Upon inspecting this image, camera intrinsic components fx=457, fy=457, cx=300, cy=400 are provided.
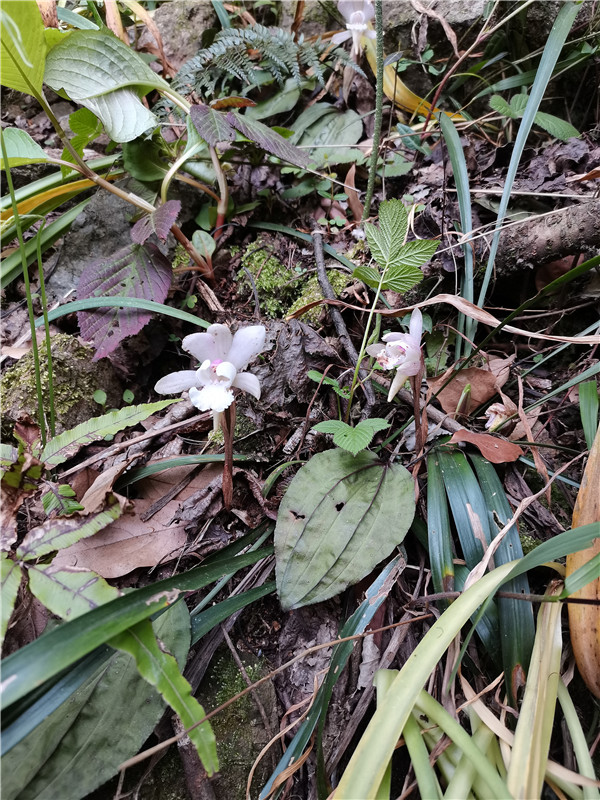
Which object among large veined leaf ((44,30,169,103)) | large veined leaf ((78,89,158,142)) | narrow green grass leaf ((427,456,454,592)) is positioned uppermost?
large veined leaf ((44,30,169,103))

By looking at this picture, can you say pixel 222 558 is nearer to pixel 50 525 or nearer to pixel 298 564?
pixel 298 564

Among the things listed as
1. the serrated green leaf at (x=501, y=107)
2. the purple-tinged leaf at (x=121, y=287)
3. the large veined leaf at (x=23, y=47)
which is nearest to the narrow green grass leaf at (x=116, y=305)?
the purple-tinged leaf at (x=121, y=287)

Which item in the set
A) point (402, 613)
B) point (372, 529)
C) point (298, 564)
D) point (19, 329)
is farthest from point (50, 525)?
point (19, 329)

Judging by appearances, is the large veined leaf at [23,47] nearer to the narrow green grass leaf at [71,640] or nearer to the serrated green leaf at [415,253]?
Answer: the serrated green leaf at [415,253]

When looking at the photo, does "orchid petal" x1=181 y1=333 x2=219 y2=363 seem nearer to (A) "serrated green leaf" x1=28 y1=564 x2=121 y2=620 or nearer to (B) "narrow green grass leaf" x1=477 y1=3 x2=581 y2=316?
(A) "serrated green leaf" x1=28 y1=564 x2=121 y2=620

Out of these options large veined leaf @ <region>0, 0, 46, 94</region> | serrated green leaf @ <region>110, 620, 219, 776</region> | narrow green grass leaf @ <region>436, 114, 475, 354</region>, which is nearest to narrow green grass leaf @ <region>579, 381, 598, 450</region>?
narrow green grass leaf @ <region>436, 114, 475, 354</region>

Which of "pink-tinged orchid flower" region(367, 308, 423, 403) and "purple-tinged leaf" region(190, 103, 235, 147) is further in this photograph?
"purple-tinged leaf" region(190, 103, 235, 147)

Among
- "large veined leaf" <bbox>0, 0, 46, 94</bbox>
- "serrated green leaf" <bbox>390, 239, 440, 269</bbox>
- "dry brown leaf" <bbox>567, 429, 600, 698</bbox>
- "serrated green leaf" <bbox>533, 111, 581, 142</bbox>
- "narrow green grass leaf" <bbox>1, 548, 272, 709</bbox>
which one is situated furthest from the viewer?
"serrated green leaf" <bbox>533, 111, 581, 142</bbox>
